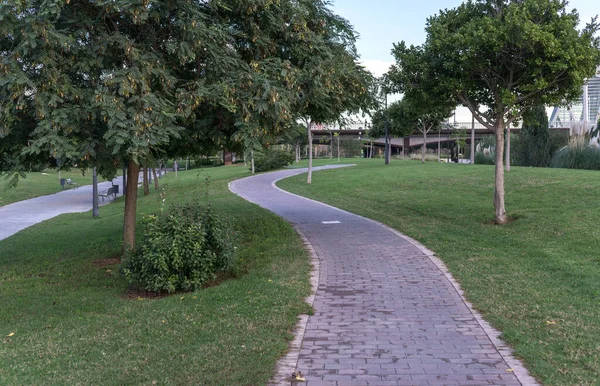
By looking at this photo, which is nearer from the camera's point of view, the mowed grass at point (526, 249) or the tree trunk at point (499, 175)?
the mowed grass at point (526, 249)

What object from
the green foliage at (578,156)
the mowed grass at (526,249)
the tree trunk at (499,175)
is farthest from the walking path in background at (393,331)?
the green foliage at (578,156)

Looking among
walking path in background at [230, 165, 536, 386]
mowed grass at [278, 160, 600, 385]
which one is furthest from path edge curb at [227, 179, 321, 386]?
mowed grass at [278, 160, 600, 385]

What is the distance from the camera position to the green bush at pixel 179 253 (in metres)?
7.29

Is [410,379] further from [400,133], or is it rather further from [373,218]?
[400,133]

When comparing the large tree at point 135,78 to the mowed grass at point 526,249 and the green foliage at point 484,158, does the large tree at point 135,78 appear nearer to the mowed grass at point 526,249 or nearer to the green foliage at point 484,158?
the mowed grass at point 526,249

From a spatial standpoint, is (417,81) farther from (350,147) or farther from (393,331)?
(350,147)

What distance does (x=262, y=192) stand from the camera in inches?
942

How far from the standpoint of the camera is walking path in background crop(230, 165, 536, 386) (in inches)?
178

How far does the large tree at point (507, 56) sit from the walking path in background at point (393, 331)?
4.16 metres

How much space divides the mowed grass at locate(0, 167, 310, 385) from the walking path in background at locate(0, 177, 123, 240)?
6.91 m

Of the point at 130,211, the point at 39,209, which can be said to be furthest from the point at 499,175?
the point at 39,209

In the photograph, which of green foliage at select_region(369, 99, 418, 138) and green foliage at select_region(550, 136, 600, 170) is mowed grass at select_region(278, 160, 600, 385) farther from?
green foliage at select_region(369, 99, 418, 138)

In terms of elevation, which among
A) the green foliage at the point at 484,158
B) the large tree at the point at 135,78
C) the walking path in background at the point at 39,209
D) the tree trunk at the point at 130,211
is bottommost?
the walking path in background at the point at 39,209

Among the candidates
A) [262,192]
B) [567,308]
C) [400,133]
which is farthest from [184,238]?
[400,133]
